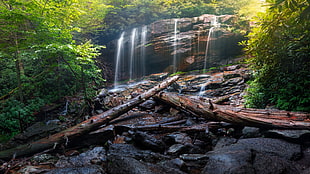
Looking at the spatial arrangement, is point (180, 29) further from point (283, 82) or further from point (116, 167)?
point (116, 167)

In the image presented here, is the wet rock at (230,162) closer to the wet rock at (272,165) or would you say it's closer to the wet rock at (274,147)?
the wet rock at (272,165)

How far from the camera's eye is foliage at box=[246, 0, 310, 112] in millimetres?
3229

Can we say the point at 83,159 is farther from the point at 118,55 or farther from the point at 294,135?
the point at 118,55

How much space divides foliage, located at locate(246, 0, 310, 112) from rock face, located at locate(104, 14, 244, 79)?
989cm

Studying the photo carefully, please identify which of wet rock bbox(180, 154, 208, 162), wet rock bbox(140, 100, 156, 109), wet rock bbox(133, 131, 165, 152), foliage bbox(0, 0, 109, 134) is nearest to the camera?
wet rock bbox(180, 154, 208, 162)

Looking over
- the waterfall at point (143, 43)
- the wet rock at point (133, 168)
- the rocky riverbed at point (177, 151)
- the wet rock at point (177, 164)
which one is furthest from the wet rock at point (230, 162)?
the waterfall at point (143, 43)

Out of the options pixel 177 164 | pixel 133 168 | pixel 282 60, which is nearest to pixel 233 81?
pixel 282 60

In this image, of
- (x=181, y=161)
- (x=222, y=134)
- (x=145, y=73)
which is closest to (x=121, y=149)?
(x=181, y=161)

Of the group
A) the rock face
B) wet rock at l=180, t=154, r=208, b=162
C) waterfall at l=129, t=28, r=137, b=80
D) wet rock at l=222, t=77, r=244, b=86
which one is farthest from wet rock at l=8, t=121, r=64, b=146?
waterfall at l=129, t=28, r=137, b=80

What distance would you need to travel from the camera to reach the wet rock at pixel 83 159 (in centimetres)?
286

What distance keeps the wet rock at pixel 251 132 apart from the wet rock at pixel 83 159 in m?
2.90

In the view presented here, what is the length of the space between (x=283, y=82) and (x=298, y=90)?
0.37 m

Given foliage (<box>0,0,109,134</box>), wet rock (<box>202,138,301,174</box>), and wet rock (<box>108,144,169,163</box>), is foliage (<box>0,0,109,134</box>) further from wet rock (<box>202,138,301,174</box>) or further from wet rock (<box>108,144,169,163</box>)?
wet rock (<box>202,138,301,174</box>)

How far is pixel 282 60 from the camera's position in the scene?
3744mm
